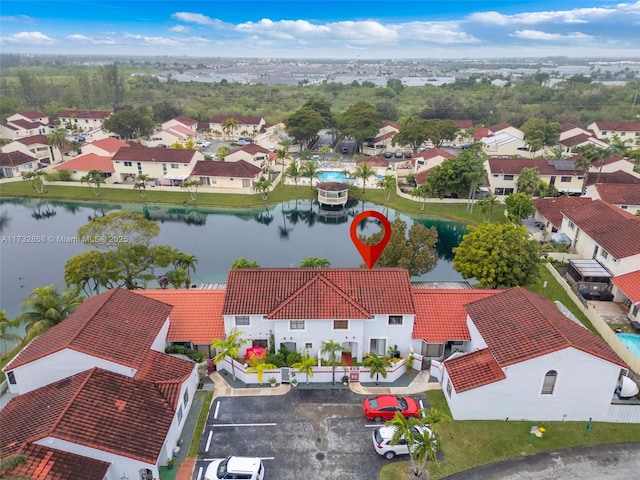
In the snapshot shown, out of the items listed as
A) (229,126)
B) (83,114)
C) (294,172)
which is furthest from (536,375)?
(83,114)

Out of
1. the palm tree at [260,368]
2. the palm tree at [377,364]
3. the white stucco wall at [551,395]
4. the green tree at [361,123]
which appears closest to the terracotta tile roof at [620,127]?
the green tree at [361,123]

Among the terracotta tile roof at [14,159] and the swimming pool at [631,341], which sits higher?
the terracotta tile roof at [14,159]

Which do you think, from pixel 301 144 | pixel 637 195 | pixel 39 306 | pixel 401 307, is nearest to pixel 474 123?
pixel 301 144

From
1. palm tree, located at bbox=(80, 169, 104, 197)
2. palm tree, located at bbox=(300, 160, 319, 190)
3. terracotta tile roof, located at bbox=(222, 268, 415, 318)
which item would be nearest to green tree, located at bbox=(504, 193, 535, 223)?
terracotta tile roof, located at bbox=(222, 268, 415, 318)

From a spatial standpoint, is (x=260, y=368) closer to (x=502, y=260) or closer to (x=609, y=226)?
(x=502, y=260)

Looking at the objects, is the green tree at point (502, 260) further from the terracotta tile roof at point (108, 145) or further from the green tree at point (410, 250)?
the terracotta tile roof at point (108, 145)

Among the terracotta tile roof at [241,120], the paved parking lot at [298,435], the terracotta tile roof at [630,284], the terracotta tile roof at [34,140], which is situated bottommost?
the paved parking lot at [298,435]
